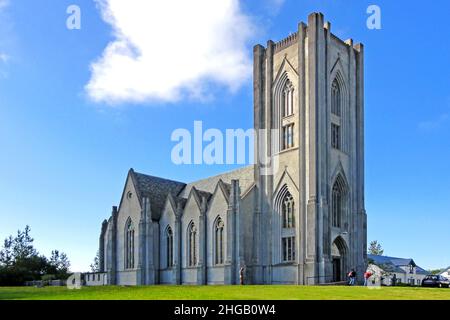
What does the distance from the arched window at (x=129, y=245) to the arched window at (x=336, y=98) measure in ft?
94.5

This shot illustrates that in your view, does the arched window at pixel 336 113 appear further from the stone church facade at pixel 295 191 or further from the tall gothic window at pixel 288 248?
the tall gothic window at pixel 288 248

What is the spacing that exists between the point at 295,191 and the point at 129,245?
84.0ft

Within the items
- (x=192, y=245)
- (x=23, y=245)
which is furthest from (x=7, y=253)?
(x=192, y=245)

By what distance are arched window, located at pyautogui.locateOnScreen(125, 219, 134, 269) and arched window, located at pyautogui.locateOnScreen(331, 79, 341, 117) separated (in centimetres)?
2879

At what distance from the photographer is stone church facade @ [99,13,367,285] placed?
162 ft

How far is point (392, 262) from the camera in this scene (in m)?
121

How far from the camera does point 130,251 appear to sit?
66.5 meters

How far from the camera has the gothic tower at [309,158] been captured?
4894 centimetres

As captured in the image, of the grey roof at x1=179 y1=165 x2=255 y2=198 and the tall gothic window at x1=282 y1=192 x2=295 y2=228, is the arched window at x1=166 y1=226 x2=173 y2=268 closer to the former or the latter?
the grey roof at x1=179 y1=165 x2=255 y2=198

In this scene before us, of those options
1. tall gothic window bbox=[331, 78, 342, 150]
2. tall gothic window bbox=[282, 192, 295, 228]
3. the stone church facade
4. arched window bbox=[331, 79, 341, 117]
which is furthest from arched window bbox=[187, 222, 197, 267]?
arched window bbox=[331, 79, 341, 117]
